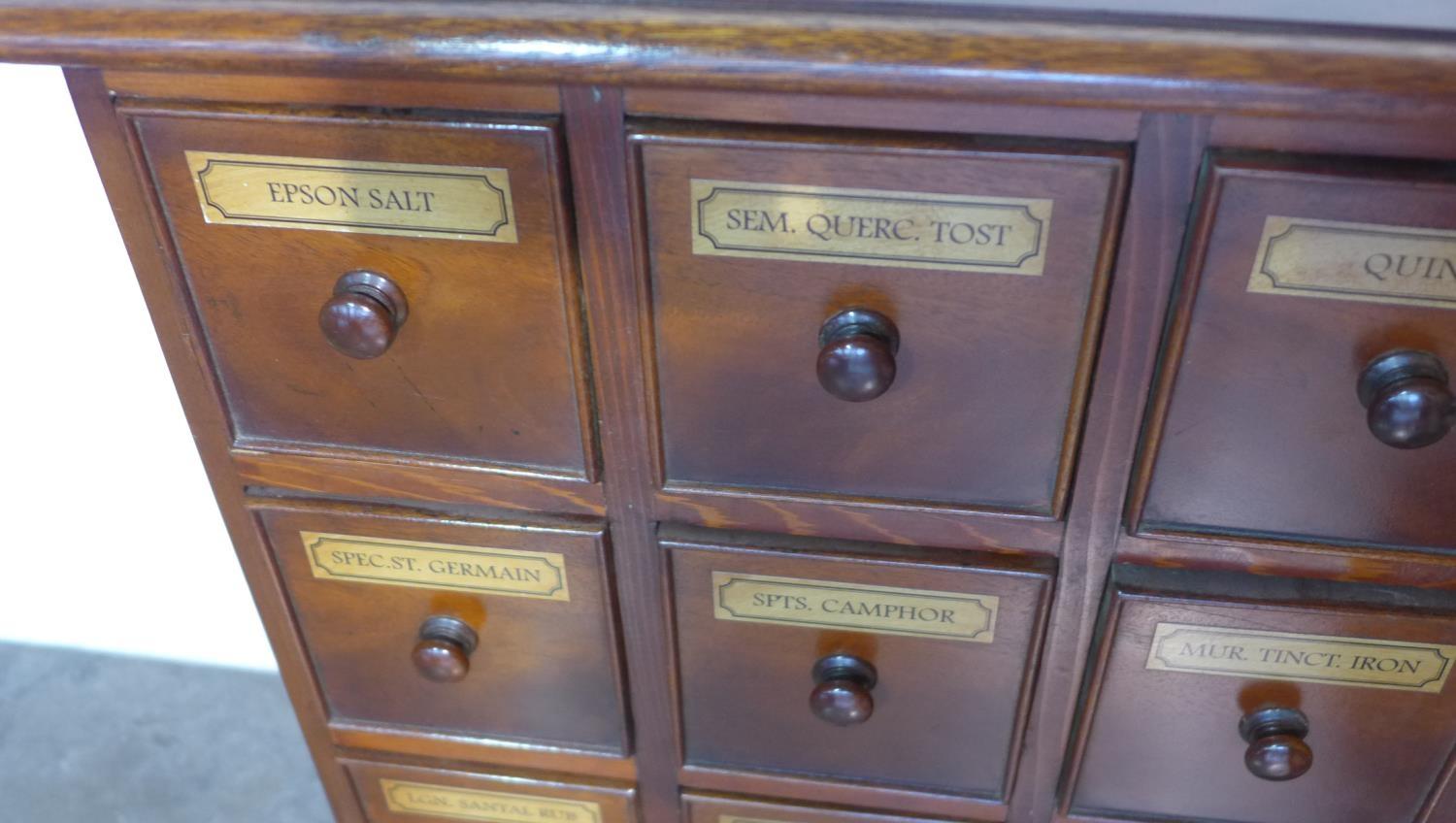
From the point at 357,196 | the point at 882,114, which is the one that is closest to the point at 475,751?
the point at 357,196

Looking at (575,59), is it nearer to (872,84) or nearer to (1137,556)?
(872,84)

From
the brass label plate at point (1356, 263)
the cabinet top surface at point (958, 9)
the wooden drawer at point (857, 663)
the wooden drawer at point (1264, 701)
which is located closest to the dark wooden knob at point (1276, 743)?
the wooden drawer at point (1264, 701)

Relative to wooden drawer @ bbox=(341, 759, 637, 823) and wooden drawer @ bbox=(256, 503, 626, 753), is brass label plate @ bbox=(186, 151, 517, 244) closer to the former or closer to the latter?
wooden drawer @ bbox=(256, 503, 626, 753)

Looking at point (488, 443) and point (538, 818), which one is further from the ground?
point (488, 443)

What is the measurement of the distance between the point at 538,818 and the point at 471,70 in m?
0.55

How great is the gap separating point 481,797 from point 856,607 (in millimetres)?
338

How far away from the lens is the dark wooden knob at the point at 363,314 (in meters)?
0.52

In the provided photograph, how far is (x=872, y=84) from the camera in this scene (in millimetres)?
430

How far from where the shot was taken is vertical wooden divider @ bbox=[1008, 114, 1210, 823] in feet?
1.49

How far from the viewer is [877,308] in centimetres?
51

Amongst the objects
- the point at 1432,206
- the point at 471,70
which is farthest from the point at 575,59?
the point at 1432,206

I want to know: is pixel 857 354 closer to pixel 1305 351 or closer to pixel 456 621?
pixel 1305 351

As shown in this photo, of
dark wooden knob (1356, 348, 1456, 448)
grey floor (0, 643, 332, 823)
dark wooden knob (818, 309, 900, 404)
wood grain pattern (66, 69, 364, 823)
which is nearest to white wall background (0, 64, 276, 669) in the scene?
grey floor (0, 643, 332, 823)

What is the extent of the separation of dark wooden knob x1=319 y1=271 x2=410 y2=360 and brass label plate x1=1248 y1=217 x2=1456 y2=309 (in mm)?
381
